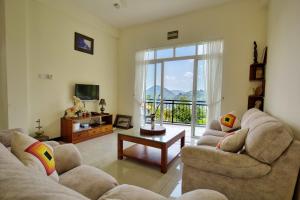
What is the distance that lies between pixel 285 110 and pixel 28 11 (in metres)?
4.46

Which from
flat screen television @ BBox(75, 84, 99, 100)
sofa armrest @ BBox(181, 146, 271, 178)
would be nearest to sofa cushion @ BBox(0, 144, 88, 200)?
sofa armrest @ BBox(181, 146, 271, 178)

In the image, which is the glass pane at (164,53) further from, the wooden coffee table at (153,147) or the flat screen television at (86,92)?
the wooden coffee table at (153,147)

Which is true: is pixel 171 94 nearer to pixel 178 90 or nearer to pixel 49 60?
pixel 178 90

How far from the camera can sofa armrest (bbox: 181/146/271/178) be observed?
1405mm

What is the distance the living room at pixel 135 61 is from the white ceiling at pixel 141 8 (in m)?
0.02

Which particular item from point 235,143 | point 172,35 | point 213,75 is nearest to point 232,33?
point 213,75

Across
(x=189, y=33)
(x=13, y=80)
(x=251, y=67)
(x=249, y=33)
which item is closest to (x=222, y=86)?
(x=251, y=67)

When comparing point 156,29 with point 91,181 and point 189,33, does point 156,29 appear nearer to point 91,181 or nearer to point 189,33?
point 189,33

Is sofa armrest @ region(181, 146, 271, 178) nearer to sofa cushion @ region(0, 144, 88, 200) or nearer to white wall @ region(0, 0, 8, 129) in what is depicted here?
sofa cushion @ region(0, 144, 88, 200)

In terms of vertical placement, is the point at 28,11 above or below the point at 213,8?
below

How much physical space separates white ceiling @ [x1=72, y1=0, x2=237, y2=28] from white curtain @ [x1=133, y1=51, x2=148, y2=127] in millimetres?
981

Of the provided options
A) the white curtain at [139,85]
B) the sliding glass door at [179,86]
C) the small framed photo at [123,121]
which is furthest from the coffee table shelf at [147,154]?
the small framed photo at [123,121]

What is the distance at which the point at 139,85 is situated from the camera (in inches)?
189

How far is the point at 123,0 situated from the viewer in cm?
347
